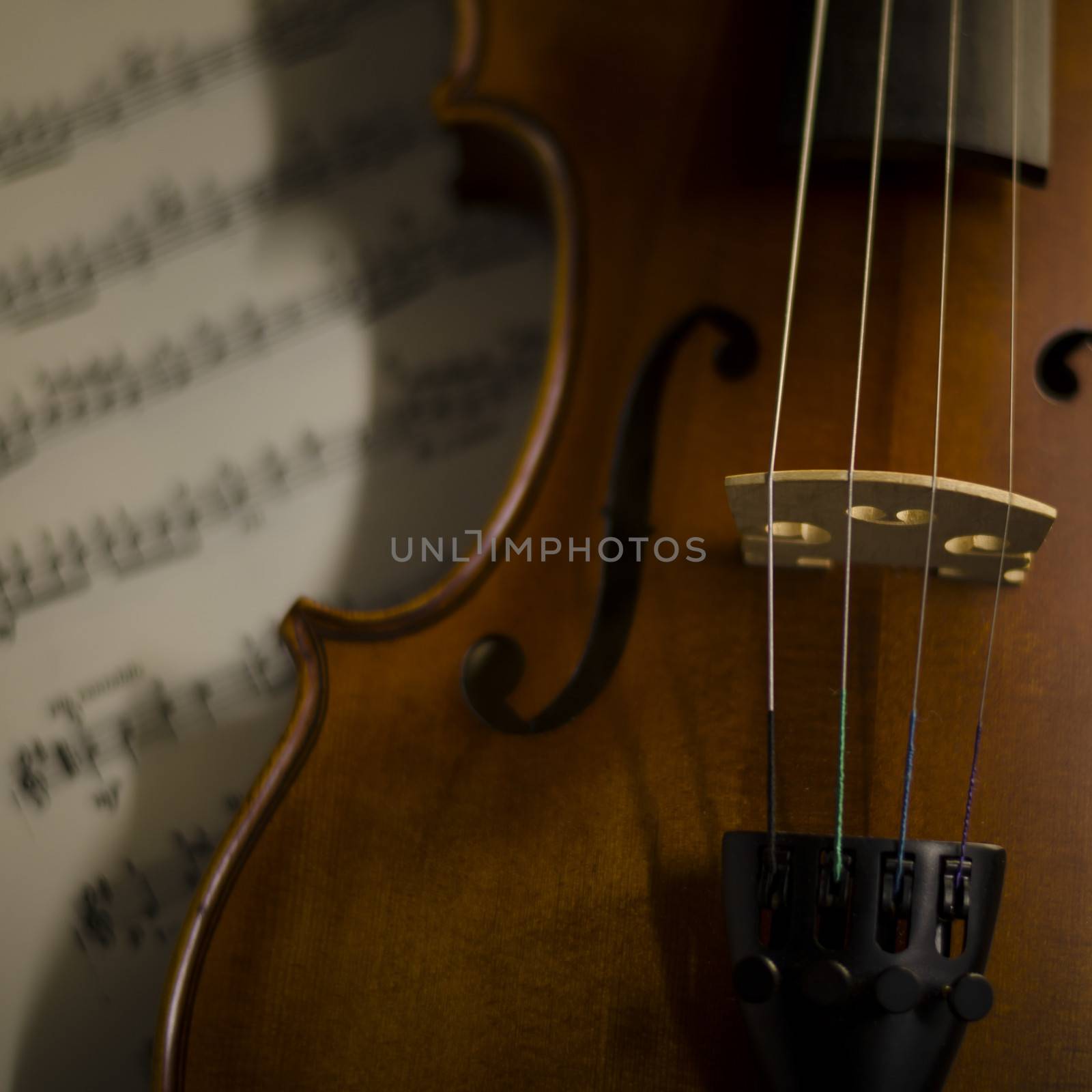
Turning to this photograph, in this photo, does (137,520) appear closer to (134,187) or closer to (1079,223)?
(134,187)

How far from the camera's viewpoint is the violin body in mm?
555

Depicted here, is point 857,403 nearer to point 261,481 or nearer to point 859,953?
point 859,953

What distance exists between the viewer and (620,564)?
68 cm

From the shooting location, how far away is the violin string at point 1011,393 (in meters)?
0.57

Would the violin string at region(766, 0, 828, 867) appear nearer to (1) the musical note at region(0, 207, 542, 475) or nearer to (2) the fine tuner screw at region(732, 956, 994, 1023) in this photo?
(2) the fine tuner screw at region(732, 956, 994, 1023)

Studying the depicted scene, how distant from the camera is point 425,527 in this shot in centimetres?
92

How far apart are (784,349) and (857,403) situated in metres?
0.07

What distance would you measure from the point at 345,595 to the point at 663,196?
0.47 metres

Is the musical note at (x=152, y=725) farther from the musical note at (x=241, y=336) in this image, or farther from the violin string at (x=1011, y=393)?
the violin string at (x=1011, y=393)

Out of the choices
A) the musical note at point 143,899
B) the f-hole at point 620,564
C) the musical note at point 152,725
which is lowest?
the musical note at point 143,899

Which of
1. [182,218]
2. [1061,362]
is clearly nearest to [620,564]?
[1061,362]

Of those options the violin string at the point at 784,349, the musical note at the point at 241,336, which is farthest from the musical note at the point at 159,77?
the violin string at the point at 784,349

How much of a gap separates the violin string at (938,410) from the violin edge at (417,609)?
0.28m

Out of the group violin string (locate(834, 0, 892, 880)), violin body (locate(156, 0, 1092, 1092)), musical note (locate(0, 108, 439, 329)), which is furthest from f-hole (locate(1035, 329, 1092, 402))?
musical note (locate(0, 108, 439, 329))
